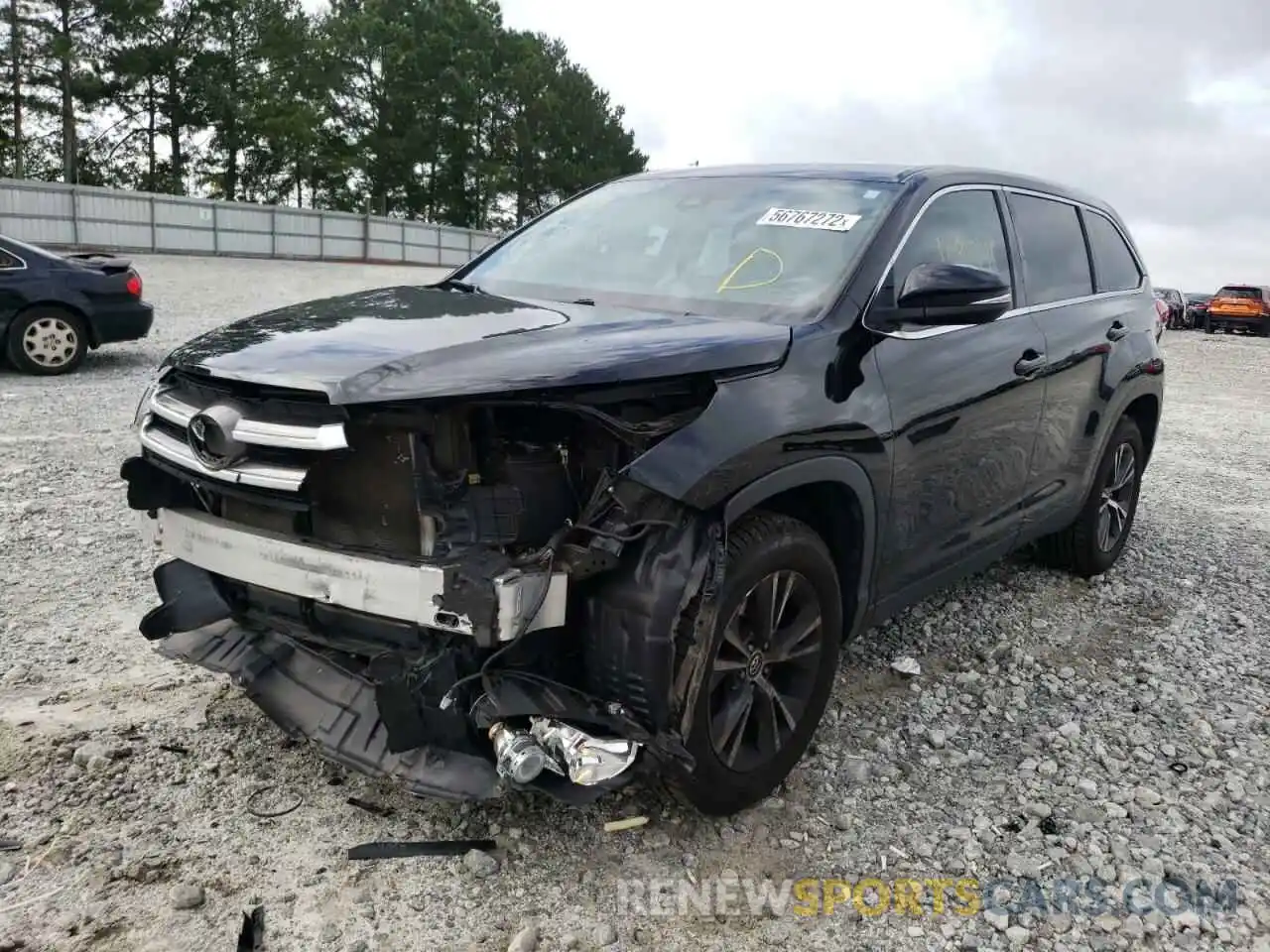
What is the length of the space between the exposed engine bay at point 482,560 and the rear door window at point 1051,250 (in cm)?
227

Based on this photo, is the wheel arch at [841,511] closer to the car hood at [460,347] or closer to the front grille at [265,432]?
the car hood at [460,347]

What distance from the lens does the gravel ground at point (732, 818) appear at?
269cm

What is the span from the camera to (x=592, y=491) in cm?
279

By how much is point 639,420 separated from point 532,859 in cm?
120

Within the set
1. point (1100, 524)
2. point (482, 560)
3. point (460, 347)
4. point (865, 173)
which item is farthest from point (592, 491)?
point (1100, 524)

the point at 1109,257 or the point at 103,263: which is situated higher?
the point at 1109,257

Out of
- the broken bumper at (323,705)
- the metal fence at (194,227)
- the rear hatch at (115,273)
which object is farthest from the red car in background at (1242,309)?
the broken bumper at (323,705)

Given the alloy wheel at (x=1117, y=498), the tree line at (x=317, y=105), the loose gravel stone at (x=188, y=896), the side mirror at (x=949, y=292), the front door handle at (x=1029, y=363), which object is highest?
the tree line at (x=317, y=105)

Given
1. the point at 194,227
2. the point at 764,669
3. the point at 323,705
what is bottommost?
the point at 323,705

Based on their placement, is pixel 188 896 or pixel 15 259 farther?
pixel 15 259

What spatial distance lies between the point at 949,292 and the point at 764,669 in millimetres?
1270

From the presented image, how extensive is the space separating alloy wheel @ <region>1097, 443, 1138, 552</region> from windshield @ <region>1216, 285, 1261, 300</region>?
31.6 m

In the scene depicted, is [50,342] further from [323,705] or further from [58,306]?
[323,705]

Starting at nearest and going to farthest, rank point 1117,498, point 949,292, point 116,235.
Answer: point 949,292, point 1117,498, point 116,235
